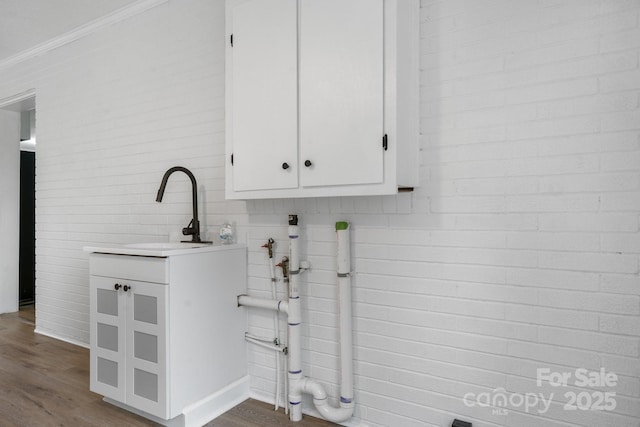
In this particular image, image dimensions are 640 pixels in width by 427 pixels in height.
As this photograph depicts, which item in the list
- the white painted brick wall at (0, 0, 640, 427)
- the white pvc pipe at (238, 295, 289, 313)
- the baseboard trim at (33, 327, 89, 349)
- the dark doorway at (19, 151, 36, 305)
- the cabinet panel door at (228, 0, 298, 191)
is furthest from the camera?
the dark doorway at (19, 151, 36, 305)

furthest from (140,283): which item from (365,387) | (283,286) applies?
(365,387)

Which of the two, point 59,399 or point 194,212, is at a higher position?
point 194,212

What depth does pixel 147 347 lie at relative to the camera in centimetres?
200

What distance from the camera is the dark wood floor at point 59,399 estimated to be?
2098 mm

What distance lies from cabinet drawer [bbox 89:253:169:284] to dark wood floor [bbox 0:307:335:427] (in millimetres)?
766

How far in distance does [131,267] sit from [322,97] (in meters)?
1.32

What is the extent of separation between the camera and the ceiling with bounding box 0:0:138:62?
113 inches

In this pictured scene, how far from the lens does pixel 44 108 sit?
3.63m

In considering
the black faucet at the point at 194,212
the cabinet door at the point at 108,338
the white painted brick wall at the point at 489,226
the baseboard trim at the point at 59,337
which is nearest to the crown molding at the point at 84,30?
the white painted brick wall at the point at 489,226

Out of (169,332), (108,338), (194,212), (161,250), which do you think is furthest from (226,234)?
(108,338)

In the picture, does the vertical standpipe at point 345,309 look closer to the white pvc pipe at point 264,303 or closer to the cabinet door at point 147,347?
the white pvc pipe at point 264,303

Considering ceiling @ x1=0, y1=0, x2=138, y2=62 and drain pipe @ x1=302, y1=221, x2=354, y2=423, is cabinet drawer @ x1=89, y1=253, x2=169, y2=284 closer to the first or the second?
drain pipe @ x1=302, y1=221, x2=354, y2=423

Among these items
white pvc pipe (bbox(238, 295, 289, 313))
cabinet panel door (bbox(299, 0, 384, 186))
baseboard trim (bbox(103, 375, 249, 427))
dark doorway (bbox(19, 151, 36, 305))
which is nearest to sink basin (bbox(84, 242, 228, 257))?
white pvc pipe (bbox(238, 295, 289, 313))

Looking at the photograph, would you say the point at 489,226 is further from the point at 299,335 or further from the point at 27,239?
the point at 27,239
